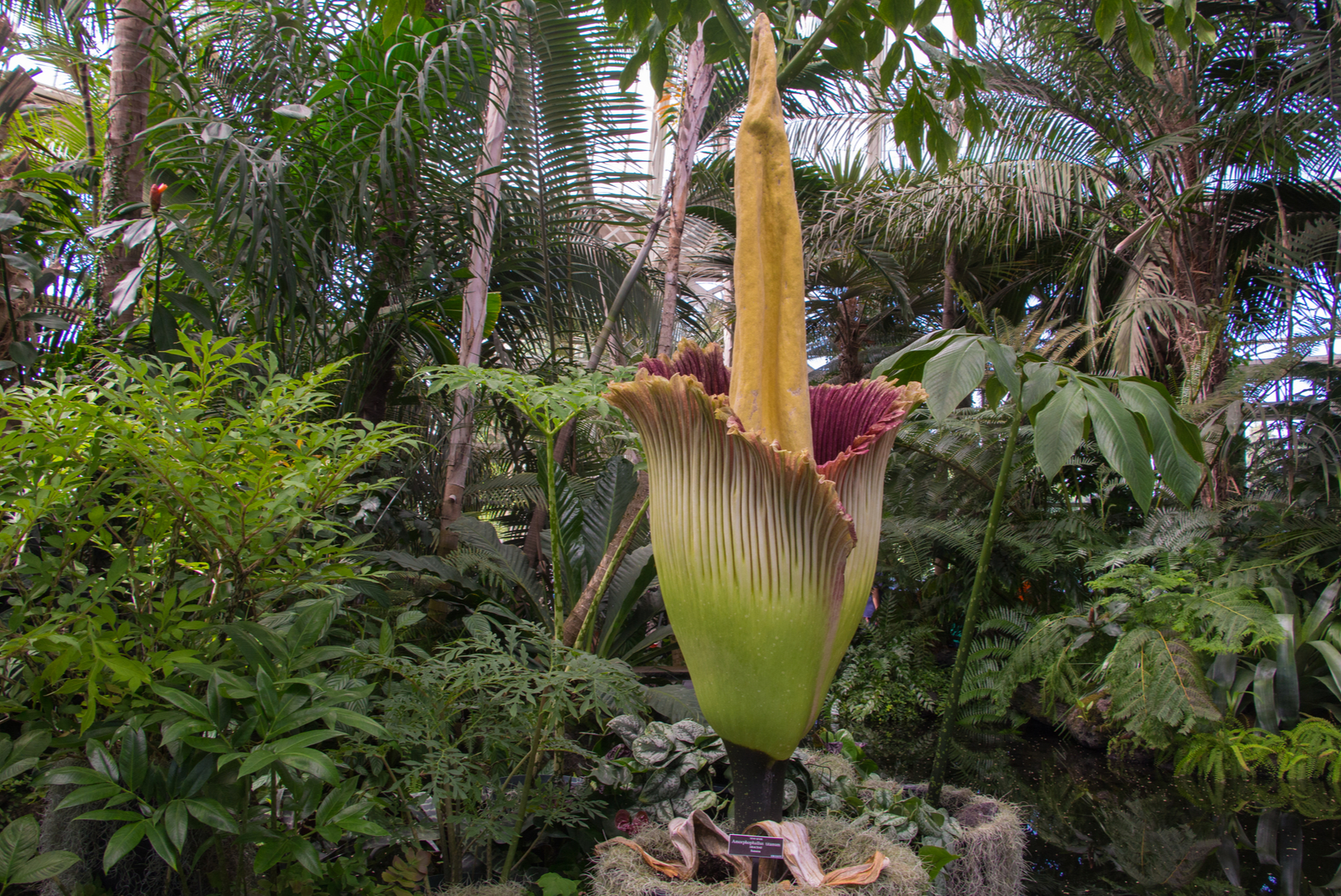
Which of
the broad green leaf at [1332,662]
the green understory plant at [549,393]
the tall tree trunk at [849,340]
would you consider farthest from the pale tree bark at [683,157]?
the tall tree trunk at [849,340]

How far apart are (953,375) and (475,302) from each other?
1.97 metres

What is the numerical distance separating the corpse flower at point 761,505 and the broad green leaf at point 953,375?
0.60 ft

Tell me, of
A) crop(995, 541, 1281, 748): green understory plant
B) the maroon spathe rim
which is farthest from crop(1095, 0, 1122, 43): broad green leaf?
crop(995, 541, 1281, 748): green understory plant

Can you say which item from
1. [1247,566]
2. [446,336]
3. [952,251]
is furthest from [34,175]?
[952,251]

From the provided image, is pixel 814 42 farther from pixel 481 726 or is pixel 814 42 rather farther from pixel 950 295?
pixel 950 295

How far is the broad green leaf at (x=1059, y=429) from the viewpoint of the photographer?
1061mm

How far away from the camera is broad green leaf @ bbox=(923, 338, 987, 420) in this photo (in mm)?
1110

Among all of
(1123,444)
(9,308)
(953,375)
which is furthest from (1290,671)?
(9,308)

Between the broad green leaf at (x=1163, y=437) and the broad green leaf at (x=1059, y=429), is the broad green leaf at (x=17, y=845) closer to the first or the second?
the broad green leaf at (x=1059, y=429)

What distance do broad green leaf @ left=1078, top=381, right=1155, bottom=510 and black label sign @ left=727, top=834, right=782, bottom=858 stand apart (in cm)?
67

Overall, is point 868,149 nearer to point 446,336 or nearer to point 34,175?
point 446,336

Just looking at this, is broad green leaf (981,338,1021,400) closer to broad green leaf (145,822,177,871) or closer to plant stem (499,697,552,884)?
plant stem (499,697,552,884)

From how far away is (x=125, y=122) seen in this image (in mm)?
1957

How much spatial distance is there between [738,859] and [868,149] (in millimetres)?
6623
